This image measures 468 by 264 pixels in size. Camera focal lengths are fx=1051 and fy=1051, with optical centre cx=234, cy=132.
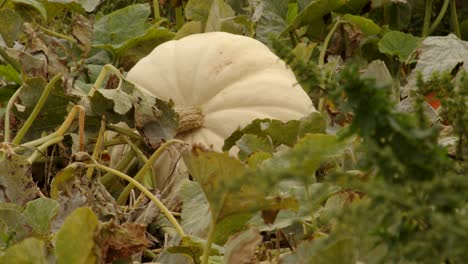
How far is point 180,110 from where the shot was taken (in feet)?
5.97

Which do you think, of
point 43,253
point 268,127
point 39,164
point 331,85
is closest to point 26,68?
point 39,164

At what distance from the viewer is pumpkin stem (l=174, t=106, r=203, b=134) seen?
1.80 m

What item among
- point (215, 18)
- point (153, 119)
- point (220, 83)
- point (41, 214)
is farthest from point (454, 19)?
point (41, 214)

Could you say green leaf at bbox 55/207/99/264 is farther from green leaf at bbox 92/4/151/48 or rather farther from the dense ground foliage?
green leaf at bbox 92/4/151/48

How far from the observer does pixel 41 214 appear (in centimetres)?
112

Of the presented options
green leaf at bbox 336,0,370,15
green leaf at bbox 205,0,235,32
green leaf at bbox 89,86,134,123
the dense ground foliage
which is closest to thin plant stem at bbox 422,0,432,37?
the dense ground foliage

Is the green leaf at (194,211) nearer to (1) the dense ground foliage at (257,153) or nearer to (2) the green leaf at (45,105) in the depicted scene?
(1) the dense ground foliage at (257,153)

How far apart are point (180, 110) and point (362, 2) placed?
1.99 ft

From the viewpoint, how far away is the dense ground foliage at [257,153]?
0.59m

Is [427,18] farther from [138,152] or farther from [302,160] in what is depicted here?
[302,160]

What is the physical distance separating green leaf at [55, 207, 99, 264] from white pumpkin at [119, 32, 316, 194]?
35.7 inches

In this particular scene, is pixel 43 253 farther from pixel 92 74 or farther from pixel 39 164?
pixel 92 74

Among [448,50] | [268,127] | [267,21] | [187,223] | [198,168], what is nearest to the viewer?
[198,168]

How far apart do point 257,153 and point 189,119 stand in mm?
670
